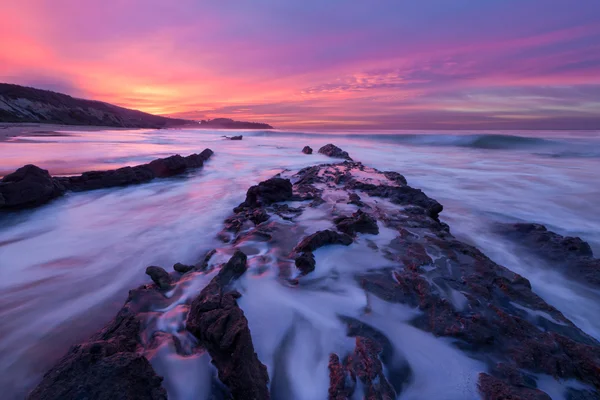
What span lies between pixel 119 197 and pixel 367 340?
672cm

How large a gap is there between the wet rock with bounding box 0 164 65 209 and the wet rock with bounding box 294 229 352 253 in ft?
18.0

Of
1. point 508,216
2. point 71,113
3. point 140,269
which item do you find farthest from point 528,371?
point 71,113

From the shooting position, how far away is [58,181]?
21.3 ft

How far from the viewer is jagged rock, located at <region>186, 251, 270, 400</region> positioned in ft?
5.52

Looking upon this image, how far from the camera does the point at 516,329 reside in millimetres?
2164

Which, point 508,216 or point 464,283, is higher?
point 464,283

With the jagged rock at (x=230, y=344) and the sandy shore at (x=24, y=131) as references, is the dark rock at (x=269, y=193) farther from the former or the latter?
the sandy shore at (x=24, y=131)

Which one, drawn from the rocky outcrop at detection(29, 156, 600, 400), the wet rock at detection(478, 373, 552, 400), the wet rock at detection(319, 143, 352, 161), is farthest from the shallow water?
the wet rock at detection(319, 143, 352, 161)

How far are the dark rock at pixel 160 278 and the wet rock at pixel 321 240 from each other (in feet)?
4.62

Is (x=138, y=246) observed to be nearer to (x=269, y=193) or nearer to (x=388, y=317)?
(x=269, y=193)

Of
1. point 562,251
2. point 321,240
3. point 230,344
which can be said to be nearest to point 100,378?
point 230,344

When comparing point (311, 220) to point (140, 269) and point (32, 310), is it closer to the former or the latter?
point (140, 269)

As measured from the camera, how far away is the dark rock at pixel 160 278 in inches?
114

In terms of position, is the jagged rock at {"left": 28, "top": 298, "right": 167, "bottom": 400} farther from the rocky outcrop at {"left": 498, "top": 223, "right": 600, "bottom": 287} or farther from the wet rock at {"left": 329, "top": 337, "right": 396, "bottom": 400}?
the rocky outcrop at {"left": 498, "top": 223, "right": 600, "bottom": 287}
